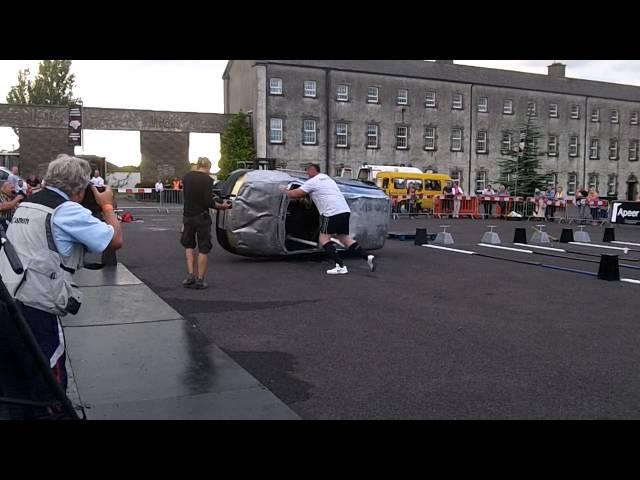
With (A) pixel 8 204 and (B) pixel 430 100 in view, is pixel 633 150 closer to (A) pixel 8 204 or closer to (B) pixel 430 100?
(B) pixel 430 100

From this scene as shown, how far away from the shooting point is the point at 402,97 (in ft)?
159

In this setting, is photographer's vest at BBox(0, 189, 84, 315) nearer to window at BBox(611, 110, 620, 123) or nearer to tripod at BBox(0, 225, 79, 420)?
tripod at BBox(0, 225, 79, 420)

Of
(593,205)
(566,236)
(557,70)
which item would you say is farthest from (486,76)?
(566,236)

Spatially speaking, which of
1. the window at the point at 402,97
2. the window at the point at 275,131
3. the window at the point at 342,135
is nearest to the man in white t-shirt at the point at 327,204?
the window at the point at 275,131

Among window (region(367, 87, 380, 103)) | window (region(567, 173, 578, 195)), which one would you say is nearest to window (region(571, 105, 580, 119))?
window (region(567, 173, 578, 195))

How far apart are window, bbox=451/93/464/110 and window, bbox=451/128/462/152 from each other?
69.5 inches

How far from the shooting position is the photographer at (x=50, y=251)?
338cm

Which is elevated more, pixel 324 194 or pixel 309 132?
pixel 309 132

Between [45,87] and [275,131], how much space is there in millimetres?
34012

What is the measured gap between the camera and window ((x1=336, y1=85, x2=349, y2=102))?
1817 inches

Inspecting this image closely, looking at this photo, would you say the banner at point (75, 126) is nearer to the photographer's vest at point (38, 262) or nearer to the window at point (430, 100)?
the photographer's vest at point (38, 262)
